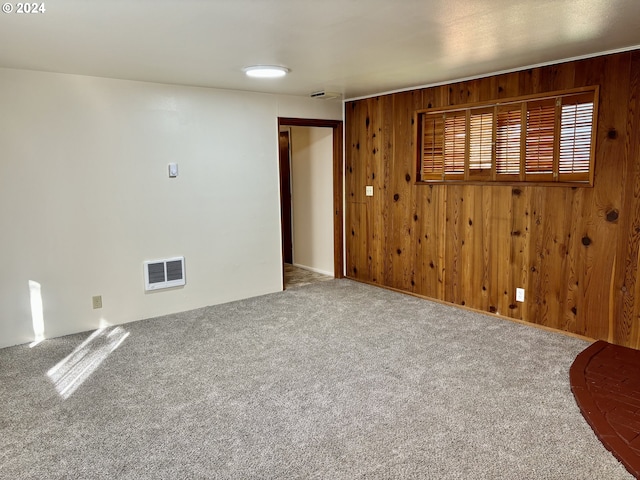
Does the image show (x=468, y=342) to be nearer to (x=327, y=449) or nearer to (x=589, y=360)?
(x=589, y=360)

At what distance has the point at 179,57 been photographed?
3229 mm

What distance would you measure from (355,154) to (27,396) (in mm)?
4010

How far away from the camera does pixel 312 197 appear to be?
6.18m

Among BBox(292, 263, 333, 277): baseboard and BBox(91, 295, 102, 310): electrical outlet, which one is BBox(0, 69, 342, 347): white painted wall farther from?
BBox(292, 263, 333, 277): baseboard

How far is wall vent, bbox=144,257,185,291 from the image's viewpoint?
170 inches

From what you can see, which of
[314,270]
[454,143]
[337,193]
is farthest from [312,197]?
[454,143]

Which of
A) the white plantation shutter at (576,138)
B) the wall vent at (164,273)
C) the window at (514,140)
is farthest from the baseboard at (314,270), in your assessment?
the white plantation shutter at (576,138)

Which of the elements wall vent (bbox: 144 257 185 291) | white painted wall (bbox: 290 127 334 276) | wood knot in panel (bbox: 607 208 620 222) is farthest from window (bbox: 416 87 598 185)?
wall vent (bbox: 144 257 185 291)

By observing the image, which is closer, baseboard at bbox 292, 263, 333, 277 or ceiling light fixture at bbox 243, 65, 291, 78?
ceiling light fixture at bbox 243, 65, 291, 78

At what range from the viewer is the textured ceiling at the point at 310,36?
7.39ft

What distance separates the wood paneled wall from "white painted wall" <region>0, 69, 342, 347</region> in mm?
1094

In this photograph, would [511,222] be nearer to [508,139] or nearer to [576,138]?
[508,139]

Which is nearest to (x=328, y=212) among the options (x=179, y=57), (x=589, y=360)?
(x=179, y=57)

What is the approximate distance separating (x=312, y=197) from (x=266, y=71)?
2661 mm
